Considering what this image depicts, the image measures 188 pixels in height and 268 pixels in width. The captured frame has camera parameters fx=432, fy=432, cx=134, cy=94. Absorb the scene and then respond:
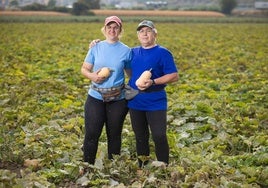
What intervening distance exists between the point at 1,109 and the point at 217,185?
182 inches

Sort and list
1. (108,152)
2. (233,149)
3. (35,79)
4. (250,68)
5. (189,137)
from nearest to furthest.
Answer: (108,152)
(233,149)
(189,137)
(35,79)
(250,68)

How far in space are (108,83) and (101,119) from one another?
0.44 metres

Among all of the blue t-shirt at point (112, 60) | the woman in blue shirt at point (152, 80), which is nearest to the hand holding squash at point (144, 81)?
the woman in blue shirt at point (152, 80)

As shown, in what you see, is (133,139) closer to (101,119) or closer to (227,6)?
(101,119)

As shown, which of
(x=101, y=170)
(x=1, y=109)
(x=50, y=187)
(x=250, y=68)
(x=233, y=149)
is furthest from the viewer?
(x=250, y=68)

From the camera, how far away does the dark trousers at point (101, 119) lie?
4.61 m

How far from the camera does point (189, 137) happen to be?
6328mm

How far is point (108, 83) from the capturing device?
4473mm

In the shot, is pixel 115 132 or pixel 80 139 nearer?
pixel 115 132

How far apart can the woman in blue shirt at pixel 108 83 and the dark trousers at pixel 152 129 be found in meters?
0.18

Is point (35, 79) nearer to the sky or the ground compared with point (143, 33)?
nearer to the ground

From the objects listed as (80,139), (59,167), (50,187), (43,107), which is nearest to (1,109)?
(43,107)

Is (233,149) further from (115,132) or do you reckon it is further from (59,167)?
(59,167)

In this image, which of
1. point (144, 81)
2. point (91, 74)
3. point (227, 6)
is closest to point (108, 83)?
point (91, 74)
